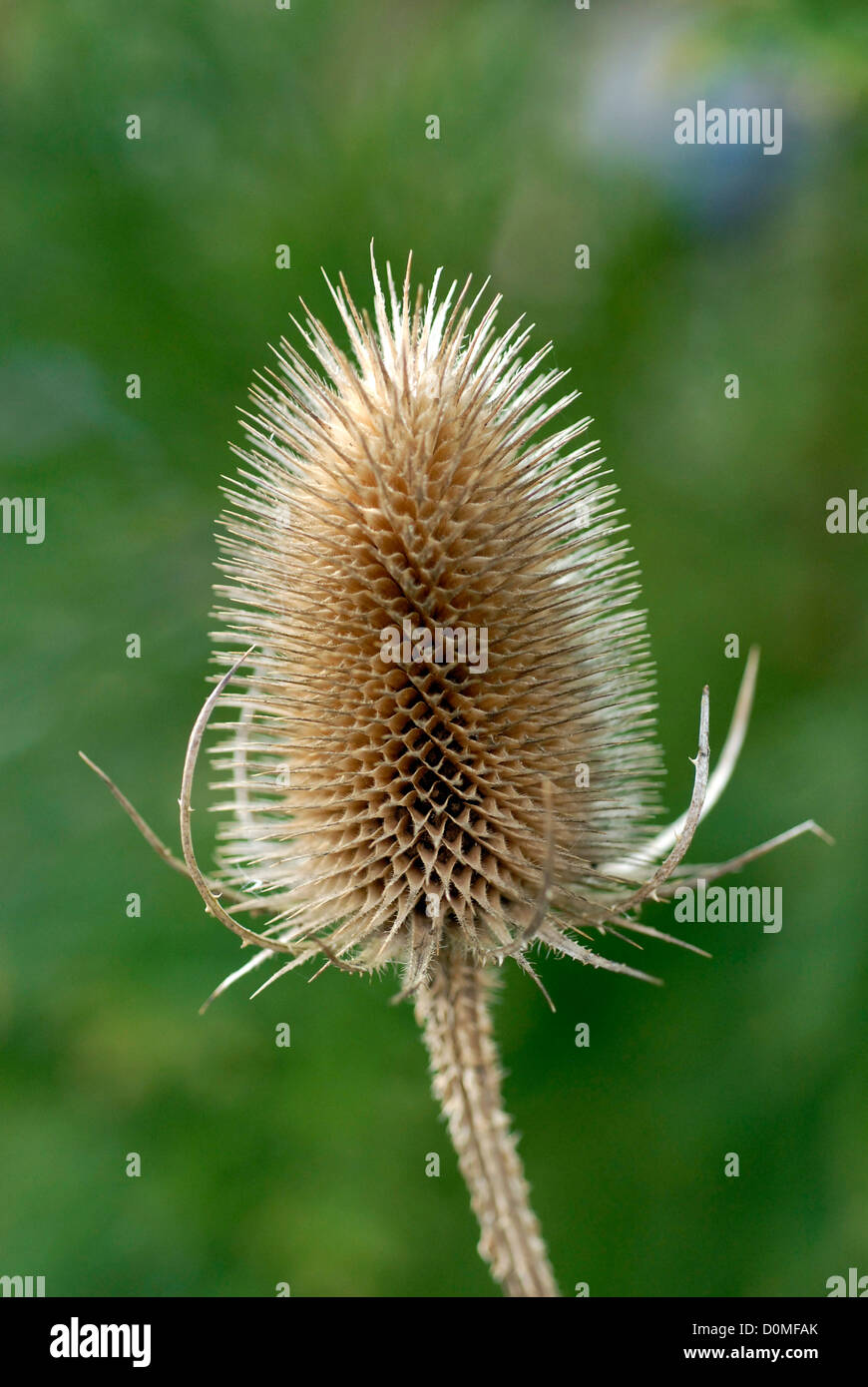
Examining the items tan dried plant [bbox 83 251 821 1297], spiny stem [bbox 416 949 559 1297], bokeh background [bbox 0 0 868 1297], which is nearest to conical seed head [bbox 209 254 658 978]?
tan dried plant [bbox 83 251 821 1297]

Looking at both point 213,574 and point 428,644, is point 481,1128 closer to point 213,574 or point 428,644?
point 428,644

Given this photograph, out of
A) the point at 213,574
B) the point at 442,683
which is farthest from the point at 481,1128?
the point at 213,574

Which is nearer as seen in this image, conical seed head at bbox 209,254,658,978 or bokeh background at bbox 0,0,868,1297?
conical seed head at bbox 209,254,658,978

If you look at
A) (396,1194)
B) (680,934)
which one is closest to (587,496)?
(680,934)

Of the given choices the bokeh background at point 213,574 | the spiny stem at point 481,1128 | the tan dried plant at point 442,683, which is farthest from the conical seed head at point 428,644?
the bokeh background at point 213,574

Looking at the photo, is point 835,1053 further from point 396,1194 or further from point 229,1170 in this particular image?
point 229,1170

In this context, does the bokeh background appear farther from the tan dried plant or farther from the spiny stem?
the tan dried plant
